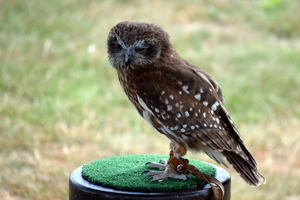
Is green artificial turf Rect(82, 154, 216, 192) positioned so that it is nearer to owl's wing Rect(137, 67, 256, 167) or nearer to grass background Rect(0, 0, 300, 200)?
owl's wing Rect(137, 67, 256, 167)

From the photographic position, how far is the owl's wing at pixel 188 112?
2.56 metres

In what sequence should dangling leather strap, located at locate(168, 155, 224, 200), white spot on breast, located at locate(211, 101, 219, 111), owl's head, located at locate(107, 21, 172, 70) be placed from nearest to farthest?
dangling leather strap, located at locate(168, 155, 224, 200) → owl's head, located at locate(107, 21, 172, 70) → white spot on breast, located at locate(211, 101, 219, 111)

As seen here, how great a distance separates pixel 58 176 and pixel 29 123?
1028mm

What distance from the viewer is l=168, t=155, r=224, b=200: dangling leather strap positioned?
94.6 inches

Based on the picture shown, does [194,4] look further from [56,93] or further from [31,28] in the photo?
[56,93]

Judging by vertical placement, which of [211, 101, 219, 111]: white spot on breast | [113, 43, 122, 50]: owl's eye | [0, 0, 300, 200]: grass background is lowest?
[0, 0, 300, 200]: grass background

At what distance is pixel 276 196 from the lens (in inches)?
166

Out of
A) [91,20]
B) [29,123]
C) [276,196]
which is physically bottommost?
[276,196]

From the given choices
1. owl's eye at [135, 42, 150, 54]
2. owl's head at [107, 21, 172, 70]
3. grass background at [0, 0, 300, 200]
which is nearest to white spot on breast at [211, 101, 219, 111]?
owl's head at [107, 21, 172, 70]

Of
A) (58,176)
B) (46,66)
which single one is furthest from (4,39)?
(58,176)

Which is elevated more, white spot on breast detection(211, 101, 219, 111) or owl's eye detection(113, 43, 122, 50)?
owl's eye detection(113, 43, 122, 50)

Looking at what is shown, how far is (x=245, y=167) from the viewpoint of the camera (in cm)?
264

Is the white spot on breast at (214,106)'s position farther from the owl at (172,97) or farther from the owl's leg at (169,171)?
the owl's leg at (169,171)

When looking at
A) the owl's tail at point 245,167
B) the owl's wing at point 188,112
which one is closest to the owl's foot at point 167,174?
the owl's wing at point 188,112
